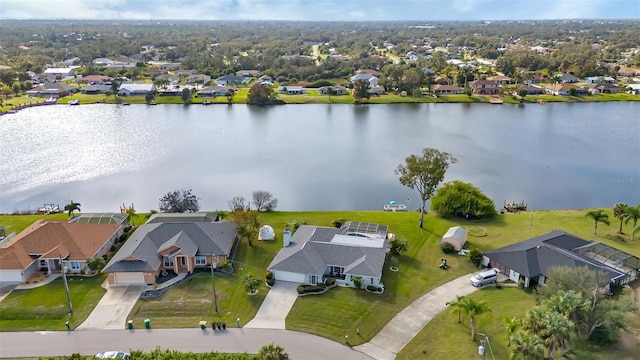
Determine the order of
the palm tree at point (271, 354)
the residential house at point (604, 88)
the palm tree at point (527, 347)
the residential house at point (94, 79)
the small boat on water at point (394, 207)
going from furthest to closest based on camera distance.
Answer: the residential house at point (94, 79)
the residential house at point (604, 88)
the small boat on water at point (394, 207)
the palm tree at point (271, 354)
the palm tree at point (527, 347)

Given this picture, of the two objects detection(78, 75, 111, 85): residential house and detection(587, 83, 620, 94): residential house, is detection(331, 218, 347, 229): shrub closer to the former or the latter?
detection(587, 83, 620, 94): residential house

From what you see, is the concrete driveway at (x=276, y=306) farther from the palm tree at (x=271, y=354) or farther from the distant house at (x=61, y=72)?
the distant house at (x=61, y=72)

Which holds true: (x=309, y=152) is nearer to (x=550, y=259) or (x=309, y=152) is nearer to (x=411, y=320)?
(x=550, y=259)

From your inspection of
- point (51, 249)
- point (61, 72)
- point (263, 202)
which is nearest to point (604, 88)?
point (263, 202)

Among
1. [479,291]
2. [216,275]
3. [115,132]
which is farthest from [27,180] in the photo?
[479,291]

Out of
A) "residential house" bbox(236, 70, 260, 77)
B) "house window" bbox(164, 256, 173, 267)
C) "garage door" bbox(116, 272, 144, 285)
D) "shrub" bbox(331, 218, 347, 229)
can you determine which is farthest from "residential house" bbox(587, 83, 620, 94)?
"garage door" bbox(116, 272, 144, 285)

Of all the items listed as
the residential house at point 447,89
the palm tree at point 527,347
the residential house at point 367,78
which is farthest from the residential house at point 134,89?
the palm tree at point 527,347
